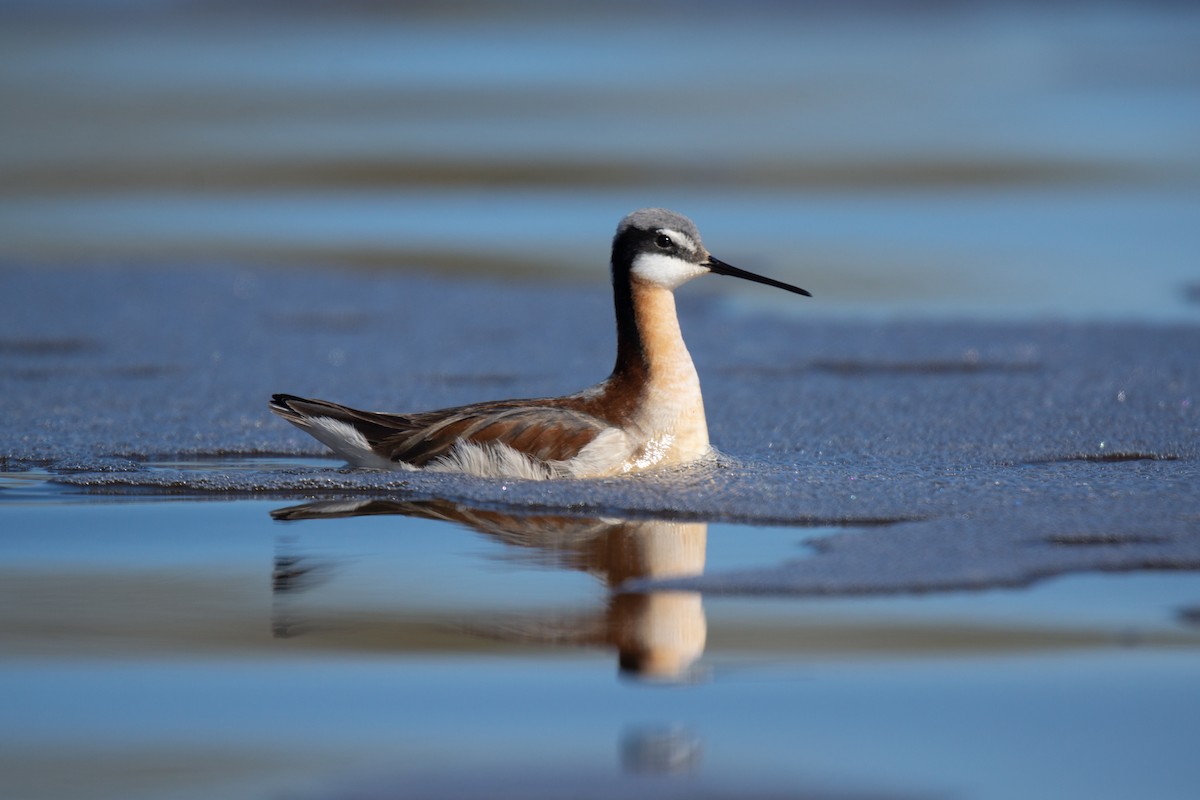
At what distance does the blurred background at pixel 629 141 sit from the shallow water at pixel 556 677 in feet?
17.9

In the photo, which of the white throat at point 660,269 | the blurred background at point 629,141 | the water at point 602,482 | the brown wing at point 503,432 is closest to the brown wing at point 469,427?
the brown wing at point 503,432

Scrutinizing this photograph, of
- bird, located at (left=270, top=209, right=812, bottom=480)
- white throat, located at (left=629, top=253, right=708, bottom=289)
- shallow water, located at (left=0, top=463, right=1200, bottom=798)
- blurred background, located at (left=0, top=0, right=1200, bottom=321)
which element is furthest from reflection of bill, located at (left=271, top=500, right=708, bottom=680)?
blurred background, located at (left=0, top=0, right=1200, bottom=321)

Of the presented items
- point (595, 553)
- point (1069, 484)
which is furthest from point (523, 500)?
point (1069, 484)

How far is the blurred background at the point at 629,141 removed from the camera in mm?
11898

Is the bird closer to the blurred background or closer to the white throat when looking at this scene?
the white throat

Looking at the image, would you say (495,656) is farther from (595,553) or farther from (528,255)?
(528,255)

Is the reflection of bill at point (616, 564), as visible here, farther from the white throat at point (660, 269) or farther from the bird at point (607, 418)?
the white throat at point (660, 269)

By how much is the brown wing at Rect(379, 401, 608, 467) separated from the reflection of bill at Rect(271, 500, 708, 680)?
42cm

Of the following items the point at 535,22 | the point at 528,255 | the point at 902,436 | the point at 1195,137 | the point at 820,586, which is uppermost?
the point at 535,22

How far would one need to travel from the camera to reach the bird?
6.39 metres

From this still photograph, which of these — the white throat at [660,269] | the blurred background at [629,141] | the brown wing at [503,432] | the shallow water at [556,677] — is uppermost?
the blurred background at [629,141]

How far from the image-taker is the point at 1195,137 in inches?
648

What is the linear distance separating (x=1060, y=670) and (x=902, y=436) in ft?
9.94

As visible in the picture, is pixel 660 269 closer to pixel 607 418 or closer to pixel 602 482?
pixel 607 418
